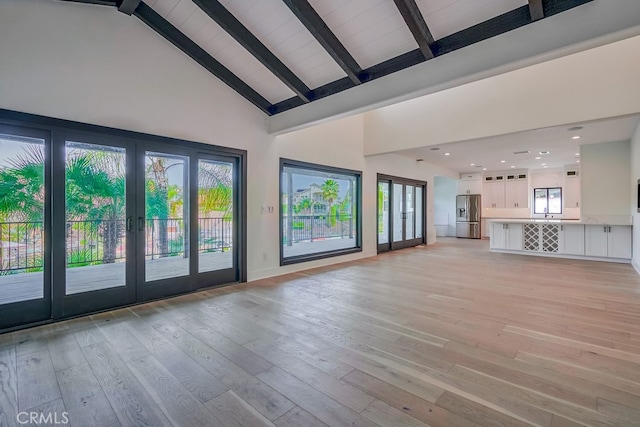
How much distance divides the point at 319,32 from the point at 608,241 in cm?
795

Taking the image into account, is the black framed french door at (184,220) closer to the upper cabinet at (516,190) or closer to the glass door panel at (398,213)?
the glass door panel at (398,213)

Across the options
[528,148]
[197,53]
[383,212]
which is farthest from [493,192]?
[197,53]

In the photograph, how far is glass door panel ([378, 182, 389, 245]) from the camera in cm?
833

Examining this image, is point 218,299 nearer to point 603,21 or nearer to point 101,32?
point 101,32

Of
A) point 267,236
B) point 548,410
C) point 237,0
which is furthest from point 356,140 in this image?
point 548,410

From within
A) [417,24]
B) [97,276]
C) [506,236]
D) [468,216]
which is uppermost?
[417,24]

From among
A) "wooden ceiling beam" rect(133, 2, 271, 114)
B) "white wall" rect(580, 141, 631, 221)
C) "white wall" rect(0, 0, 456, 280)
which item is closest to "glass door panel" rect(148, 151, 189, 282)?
"white wall" rect(0, 0, 456, 280)

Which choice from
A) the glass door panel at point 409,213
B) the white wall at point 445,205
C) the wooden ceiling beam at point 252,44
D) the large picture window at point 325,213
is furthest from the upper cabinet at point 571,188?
the wooden ceiling beam at point 252,44

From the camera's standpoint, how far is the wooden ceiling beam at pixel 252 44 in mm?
3385

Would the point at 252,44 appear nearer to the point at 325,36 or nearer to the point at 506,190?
the point at 325,36

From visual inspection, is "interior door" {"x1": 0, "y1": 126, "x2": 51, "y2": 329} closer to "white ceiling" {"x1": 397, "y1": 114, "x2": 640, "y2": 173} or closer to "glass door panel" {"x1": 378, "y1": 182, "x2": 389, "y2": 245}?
"white ceiling" {"x1": 397, "y1": 114, "x2": 640, "y2": 173}

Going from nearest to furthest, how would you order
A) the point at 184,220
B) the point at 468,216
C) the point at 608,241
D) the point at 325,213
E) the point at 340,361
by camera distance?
the point at 340,361 < the point at 184,220 < the point at 608,241 < the point at 325,213 < the point at 468,216

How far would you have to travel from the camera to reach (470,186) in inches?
486

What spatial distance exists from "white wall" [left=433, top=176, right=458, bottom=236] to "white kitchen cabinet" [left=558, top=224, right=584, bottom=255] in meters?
5.50
